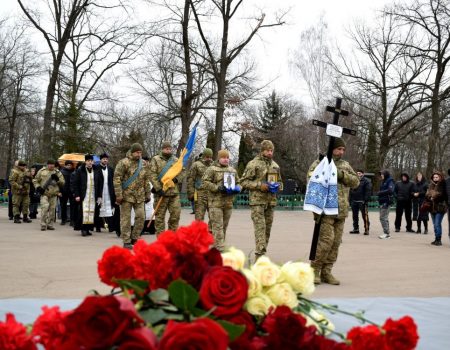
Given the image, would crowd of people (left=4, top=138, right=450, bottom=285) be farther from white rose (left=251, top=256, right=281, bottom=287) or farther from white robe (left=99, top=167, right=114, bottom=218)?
white rose (left=251, top=256, right=281, bottom=287)

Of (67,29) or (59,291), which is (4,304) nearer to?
(59,291)

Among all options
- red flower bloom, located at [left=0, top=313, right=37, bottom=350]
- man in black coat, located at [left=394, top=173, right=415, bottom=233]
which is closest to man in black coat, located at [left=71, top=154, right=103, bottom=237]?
man in black coat, located at [left=394, top=173, right=415, bottom=233]

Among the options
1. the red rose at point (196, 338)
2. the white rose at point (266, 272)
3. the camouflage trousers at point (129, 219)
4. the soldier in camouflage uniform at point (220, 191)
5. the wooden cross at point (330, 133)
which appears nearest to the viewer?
the red rose at point (196, 338)

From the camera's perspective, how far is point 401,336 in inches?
76.9

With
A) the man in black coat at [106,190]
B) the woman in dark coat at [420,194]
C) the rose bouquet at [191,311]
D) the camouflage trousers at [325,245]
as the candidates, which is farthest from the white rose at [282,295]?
the woman in dark coat at [420,194]

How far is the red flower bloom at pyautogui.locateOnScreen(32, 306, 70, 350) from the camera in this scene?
172 centimetres

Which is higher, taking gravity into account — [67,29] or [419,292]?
[67,29]

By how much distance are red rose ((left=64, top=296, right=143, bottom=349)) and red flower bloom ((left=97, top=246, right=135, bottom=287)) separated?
579 millimetres

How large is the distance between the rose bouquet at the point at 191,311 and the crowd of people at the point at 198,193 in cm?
625

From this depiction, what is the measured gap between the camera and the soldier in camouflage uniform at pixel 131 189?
38.5 feet

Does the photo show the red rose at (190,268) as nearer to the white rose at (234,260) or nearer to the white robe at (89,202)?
the white rose at (234,260)

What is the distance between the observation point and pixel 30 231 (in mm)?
15969

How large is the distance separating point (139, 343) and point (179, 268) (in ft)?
1.75

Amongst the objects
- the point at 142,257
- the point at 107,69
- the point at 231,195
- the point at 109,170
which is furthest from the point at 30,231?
the point at 107,69
